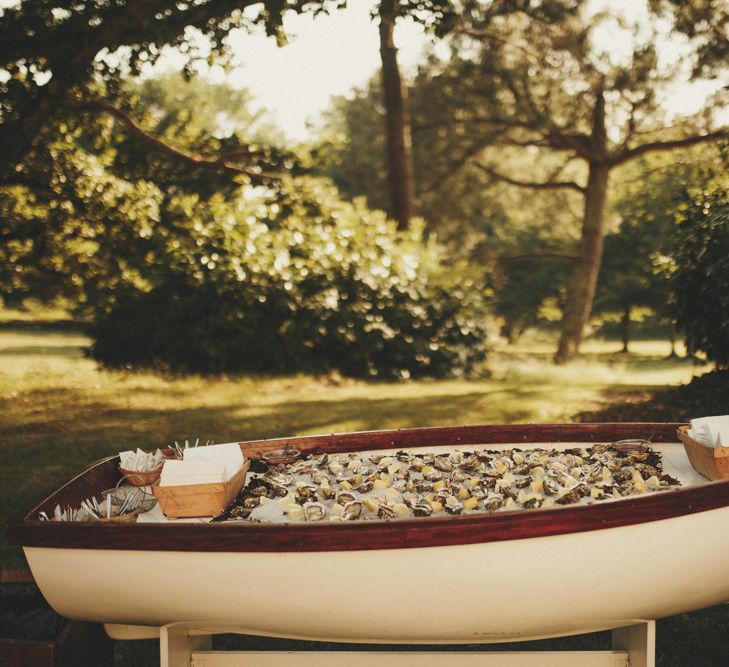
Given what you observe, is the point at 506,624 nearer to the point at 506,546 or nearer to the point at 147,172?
the point at 506,546

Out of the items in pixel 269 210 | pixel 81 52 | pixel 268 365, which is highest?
pixel 81 52

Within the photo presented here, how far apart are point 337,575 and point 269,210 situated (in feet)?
22.5

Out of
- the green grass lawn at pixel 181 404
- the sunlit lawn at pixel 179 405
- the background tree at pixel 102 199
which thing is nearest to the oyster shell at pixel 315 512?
the green grass lawn at pixel 181 404

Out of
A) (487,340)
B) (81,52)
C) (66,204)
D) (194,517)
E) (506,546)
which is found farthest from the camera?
(487,340)

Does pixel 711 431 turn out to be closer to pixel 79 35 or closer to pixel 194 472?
pixel 194 472

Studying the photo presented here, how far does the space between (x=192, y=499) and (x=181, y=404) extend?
4.71 metres

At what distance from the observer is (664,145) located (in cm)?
1039

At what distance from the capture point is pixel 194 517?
2.31 m

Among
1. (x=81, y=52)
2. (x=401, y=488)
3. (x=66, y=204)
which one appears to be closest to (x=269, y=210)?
(x=66, y=204)

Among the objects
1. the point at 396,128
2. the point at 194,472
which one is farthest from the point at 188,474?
the point at 396,128

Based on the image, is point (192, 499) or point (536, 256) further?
point (536, 256)

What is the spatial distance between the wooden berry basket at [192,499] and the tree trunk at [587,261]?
383 inches

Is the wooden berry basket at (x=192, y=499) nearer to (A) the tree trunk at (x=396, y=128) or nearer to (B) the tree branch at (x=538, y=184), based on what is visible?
(A) the tree trunk at (x=396, y=128)

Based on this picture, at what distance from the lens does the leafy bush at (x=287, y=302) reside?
7945 mm
